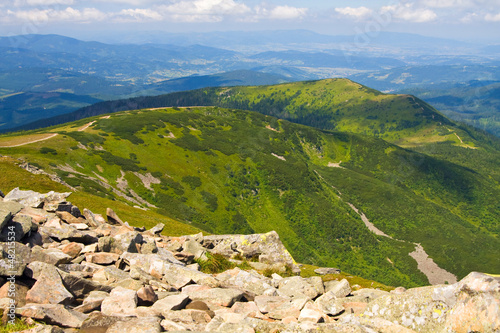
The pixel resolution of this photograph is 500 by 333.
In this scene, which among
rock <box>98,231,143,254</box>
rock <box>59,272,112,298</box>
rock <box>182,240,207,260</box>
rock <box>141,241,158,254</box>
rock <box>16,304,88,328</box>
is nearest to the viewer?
rock <box>16,304,88,328</box>

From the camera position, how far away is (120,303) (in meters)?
10.5

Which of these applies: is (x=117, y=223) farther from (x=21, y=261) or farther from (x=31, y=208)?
(x=21, y=261)

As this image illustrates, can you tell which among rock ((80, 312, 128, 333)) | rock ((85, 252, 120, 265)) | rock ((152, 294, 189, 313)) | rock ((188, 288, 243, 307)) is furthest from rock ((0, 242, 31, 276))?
rock ((188, 288, 243, 307))

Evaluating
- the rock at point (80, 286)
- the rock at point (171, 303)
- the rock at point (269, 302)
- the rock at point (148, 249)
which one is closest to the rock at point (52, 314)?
the rock at point (80, 286)

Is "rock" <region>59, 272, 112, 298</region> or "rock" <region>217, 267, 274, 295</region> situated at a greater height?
"rock" <region>59, 272, 112, 298</region>

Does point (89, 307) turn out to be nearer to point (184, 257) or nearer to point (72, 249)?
point (72, 249)

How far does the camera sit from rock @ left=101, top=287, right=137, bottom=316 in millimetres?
10107

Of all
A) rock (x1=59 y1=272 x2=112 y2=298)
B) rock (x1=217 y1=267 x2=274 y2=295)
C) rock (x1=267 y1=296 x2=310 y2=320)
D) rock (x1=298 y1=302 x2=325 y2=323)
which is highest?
rock (x1=59 y1=272 x2=112 y2=298)

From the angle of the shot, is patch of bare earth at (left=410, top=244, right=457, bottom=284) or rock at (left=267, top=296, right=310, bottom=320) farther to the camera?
patch of bare earth at (left=410, top=244, right=457, bottom=284)

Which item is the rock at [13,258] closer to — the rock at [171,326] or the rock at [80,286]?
the rock at [80,286]

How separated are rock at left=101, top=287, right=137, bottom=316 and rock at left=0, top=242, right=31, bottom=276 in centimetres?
327

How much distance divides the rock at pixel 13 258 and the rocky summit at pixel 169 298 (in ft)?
0.12

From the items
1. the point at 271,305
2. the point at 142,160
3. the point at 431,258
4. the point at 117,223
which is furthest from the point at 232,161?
the point at 271,305

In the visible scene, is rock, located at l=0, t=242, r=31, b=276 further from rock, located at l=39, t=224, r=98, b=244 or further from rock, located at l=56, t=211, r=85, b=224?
rock, located at l=56, t=211, r=85, b=224
